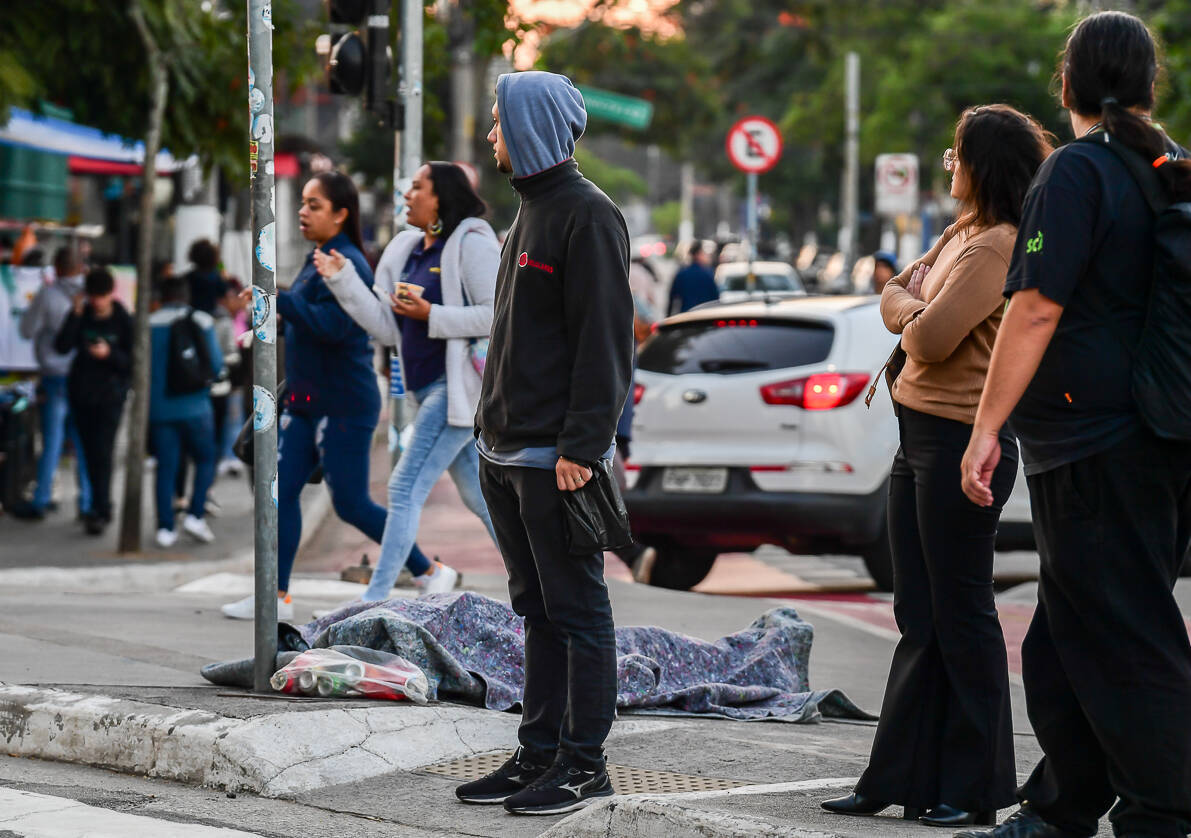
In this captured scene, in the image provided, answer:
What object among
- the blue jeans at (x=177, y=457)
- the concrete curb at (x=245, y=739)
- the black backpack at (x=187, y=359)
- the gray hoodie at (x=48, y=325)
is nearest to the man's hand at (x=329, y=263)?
the concrete curb at (x=245, y=739)

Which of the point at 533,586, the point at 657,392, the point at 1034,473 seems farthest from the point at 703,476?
the point at 1034,473

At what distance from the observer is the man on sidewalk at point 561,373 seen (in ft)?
15.1

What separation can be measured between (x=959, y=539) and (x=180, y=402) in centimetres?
775

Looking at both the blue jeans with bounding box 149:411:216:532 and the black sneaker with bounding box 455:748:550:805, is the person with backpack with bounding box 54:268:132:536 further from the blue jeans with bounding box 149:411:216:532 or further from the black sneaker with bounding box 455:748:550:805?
the black sneaker with bounding box 455:748:550:805

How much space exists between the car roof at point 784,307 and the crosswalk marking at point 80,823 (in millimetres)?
5976

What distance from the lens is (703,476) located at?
991 cm

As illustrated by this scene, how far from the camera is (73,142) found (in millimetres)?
16781

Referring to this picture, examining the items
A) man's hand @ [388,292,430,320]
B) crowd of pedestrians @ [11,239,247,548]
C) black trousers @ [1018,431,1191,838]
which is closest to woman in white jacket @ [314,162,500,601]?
man's hand @ [388,292,430,320]

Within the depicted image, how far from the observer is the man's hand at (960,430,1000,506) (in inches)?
152

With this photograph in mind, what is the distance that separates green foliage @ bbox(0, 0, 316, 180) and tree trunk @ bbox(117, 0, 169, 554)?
22 cm

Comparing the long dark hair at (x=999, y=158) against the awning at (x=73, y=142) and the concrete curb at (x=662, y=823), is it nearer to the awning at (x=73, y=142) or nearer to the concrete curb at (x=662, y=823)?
the concrete curb at (x=662, y=823)

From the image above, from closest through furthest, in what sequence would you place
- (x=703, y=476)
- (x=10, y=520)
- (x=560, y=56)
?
(x=703, y=476) < (x=10, y=520) < (x=560, y=56)

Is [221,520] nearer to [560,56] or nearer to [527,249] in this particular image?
[527,249]

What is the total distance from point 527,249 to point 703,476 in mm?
5321
